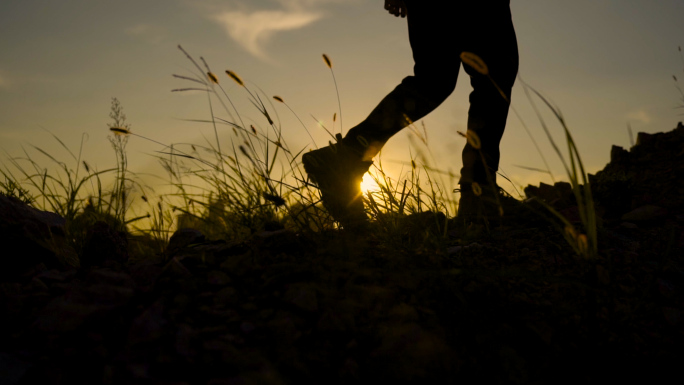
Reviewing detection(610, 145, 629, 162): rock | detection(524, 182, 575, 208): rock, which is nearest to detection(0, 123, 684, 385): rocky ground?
detection(524, 182, 575, 208): rock

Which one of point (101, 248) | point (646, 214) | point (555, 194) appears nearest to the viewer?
point (101, 248)

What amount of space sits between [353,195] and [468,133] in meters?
0.84

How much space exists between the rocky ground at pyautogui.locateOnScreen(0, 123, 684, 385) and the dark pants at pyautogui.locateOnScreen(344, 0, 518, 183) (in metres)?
0.68

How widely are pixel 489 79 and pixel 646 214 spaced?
103 centimetres

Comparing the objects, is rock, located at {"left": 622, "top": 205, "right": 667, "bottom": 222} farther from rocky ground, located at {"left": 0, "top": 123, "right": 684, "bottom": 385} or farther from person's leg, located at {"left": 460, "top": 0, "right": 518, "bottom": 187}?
rocky ground, located at {"left": 0, "top": 123, "right": 684, "bottom": 385}

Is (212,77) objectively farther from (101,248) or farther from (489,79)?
(489,79)

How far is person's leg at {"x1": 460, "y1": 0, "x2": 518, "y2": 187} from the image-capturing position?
2.41 meters

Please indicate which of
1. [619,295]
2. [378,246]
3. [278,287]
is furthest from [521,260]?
[278,287]

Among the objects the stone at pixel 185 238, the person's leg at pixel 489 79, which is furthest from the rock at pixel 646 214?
the stone at pixel 185 238

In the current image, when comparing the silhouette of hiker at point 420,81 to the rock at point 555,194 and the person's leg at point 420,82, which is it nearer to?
the person's leg at point 420,82

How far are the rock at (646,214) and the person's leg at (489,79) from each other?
0.72m

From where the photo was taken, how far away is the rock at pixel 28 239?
6.37ft

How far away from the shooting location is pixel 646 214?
2670 millimetres

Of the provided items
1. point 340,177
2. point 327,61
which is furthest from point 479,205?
point 327,61
